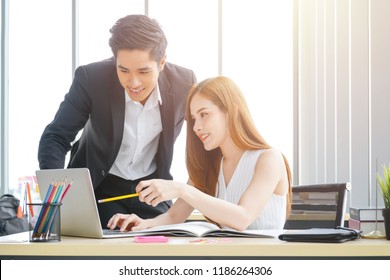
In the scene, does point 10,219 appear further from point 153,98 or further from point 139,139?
point 153,98

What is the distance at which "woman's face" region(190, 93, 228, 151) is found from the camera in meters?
2.23

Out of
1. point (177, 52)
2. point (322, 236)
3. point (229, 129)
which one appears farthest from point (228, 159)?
point (177, 52)

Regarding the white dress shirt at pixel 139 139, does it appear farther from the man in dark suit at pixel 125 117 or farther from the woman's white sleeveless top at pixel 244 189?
the woman's white sleeveless top at pixel 244 189

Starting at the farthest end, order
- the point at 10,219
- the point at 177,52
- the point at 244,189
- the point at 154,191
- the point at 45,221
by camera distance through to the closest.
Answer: the point at 177,52, the point at 10,219, the point at 244,189, the point at 154,191, the point at 45,221

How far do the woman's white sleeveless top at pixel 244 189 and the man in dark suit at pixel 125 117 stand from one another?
0.71m

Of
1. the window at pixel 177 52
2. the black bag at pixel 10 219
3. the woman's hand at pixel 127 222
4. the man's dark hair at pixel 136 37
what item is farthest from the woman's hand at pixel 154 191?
the window at pixel 177 52

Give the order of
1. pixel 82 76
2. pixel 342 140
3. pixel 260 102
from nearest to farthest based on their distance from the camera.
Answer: pixel 82 76, pixel 342 140, pixel 260 102

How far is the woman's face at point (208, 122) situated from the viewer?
2.23 metres

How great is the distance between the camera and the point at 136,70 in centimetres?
293

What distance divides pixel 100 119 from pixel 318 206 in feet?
3.54
